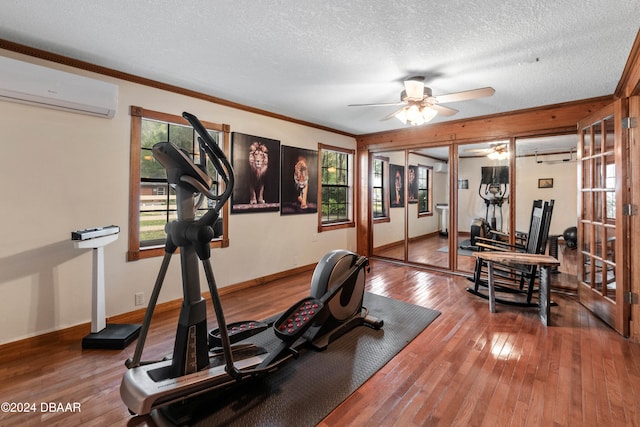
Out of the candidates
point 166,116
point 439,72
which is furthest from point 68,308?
point 439,72

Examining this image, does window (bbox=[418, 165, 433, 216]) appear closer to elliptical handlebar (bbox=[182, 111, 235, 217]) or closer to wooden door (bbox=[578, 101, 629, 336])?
wooden door (bbox=[578, 101, 629, 336])

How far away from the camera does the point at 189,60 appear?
2.68 meters

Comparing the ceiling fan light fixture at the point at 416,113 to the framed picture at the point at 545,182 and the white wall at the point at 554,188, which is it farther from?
the framed picture at the point at 545,182

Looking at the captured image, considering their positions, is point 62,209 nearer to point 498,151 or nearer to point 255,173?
point 255,173

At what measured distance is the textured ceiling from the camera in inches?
76.3

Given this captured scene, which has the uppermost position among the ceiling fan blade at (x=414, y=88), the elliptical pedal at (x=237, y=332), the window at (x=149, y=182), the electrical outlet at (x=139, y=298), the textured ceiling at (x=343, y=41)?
the textured ceiling at (x=343, y=41)

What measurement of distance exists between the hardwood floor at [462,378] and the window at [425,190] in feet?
14.4

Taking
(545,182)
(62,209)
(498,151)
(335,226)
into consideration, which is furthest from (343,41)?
(545,182)

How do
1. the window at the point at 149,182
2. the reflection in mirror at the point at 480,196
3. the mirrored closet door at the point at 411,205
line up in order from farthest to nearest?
the mirrored closet door at the point at 411,205 → the reflection in mirror at the point at 480,196 → the window at the point at 149,182

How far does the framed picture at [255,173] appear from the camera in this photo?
3.91 metres

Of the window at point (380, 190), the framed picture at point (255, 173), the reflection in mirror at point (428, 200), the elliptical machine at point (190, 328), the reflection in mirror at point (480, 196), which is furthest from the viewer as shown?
the reflection in mirror at point (428, 200)

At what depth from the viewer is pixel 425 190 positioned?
24.4 feet

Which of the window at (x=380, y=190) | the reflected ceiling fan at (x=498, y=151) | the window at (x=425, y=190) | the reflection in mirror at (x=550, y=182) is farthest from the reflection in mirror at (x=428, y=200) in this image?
the reflection in mirror at (x=550, y=182)

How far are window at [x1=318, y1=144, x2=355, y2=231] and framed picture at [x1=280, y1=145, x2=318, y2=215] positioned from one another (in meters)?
0.24
